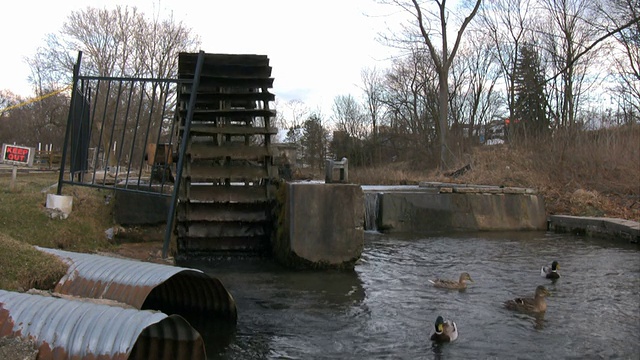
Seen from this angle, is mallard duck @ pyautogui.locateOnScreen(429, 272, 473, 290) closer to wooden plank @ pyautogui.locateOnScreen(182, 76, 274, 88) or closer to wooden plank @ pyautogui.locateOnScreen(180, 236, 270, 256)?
wooden plank @ pyautogui.locateOnScreen(180, 236, 270, 256)

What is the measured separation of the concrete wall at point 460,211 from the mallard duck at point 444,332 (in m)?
7.98

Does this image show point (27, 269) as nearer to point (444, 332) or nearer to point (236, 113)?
point (444, 332)

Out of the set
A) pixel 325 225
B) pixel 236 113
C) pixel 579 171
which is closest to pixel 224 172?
pixel 236 113

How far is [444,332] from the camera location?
4.48m

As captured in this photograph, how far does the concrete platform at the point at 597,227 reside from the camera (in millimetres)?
10438

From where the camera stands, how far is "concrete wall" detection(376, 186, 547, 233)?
41.7ft

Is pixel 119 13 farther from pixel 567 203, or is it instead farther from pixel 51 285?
pixel 51 285

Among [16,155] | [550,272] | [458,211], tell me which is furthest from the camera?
[458,211]

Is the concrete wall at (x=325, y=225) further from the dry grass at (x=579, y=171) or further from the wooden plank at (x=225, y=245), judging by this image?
the dry grass at (x=579, y=171)

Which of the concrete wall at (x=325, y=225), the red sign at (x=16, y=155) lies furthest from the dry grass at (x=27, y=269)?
the red sign at (x=16, y=155)

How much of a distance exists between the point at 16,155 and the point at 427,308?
6.26 metres

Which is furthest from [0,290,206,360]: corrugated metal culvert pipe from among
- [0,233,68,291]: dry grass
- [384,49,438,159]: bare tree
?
[384,49,438,159]: bare tree

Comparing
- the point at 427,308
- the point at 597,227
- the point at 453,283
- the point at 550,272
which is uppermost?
the point at 597,227

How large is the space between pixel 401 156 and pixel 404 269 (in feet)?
112
